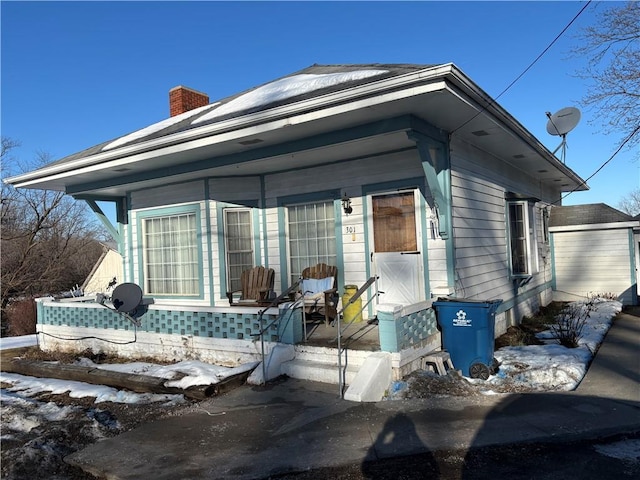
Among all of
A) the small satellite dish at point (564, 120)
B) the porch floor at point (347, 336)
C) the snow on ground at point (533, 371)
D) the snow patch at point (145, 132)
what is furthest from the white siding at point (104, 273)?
the snow on ground at point (533, 371)

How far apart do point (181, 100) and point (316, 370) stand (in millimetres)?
8772

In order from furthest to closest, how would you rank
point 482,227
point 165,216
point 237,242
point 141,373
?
1. point 165,216
2. point 237,242
3. point 482,227
4. point 141,373

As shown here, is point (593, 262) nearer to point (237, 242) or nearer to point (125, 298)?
point (237, 242)

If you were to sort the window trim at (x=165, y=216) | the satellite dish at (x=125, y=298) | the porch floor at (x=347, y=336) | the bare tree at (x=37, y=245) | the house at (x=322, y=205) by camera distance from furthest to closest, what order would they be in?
the bare tree at (x=37, y=245), the window trim at (x=165, y=216), the satellite dish at (x=125, y=298), the porch floor at (x=347, y=336), the house at (x=322, y=205)

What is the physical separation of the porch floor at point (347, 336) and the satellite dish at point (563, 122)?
830cm

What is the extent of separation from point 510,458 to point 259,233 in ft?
20.4

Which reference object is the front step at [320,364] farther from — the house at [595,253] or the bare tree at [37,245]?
the bare tree at [37,245]

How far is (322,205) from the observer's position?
8.40m

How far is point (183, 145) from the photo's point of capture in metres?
7.27

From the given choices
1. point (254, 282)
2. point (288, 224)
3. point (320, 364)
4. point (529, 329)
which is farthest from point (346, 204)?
point (529, 329)

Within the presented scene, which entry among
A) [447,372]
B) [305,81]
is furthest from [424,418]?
[305,81]

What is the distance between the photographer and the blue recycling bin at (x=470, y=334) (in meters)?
5.84

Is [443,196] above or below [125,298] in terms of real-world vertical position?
above

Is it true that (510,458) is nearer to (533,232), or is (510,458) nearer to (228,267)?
(228,267)
